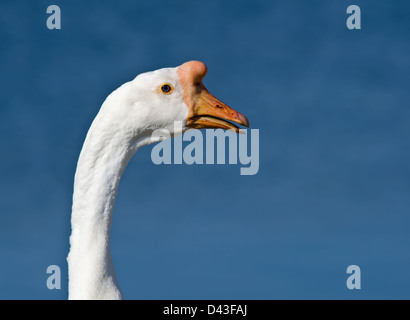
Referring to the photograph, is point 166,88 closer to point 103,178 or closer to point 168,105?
point 168,105

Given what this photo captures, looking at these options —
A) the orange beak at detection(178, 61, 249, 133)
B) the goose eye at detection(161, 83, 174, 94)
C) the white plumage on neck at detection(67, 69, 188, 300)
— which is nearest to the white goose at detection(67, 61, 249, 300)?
the white plumage on neck at detection(67, 69, 188, 300)

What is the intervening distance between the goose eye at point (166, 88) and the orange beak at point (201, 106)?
19cm

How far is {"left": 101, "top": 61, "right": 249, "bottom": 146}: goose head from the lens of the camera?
5523 millimetres

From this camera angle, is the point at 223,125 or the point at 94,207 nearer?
the point at 94,207

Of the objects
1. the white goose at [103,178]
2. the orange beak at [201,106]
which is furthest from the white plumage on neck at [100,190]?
the orange beak at [201,106]

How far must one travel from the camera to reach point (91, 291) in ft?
17.6

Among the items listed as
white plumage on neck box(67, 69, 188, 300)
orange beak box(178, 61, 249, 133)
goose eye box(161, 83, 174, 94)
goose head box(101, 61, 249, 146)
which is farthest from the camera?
orange beak box(178, 61, 249, 133)

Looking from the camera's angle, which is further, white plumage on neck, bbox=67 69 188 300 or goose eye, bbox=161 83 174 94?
goose eye, bbox=161 83 174 94

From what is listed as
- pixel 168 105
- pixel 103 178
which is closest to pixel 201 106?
pixel 168 105

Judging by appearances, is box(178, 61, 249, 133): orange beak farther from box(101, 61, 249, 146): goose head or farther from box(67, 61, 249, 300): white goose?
box(67, 61, 249, 300): white goose
